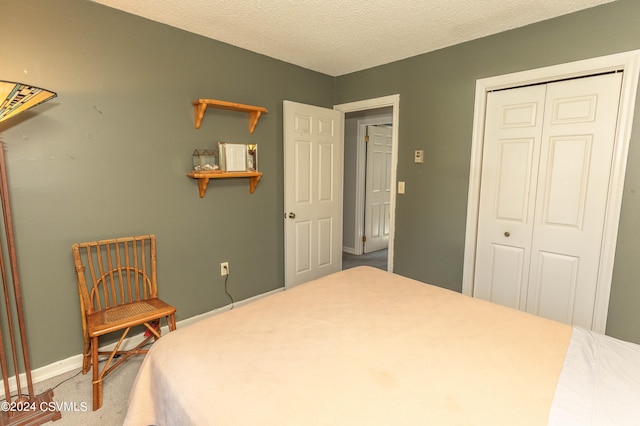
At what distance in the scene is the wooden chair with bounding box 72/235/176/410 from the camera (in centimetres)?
194

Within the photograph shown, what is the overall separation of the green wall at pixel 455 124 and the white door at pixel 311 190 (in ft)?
1.83

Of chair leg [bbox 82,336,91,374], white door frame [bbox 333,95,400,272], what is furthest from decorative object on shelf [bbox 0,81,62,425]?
white door frame [bbox 333,95,400,272]

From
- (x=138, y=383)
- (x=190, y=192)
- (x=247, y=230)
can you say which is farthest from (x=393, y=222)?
(x=138, y=383)

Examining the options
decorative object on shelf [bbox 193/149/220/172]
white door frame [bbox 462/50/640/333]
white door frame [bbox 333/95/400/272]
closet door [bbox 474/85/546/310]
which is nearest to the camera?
white door frame [bbox 462/50/640/333]

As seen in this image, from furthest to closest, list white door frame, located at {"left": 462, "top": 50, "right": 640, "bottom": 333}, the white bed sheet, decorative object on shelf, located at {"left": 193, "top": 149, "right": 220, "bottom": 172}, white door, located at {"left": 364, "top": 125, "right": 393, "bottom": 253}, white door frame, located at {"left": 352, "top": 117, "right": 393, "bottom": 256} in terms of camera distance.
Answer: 1. white door, located at {"left": 364, "top": 125, "right": 393, "bottom": 253}
2. white door frame, located at {"left": 352, "top": 117, "right": 393, "bottom": 256}
3. decorative object on shelf, located at {"left": 193, "top": 149, "right": 220, "bottom": 172}
4. white door frame, located at {"left": 462, "top": 50, "right": 640, "bottom": 333}
5. the white bed sheet

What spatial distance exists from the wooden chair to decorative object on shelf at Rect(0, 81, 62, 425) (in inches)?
10.9

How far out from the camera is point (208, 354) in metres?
1.29

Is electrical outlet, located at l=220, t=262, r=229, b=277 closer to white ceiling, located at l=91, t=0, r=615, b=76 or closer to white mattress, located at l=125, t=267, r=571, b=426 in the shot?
white mattress, located at l=125, t=267, r=571, b=426

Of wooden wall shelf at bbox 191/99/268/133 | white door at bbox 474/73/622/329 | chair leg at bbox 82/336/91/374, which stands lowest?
chair leg at bbox 82/336/91/374

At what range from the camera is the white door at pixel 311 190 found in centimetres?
326

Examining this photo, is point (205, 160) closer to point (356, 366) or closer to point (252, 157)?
point (252, 157)

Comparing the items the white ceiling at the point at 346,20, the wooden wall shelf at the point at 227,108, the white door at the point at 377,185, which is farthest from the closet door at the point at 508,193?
the white door at the point at 377,185

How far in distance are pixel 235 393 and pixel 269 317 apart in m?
0.55

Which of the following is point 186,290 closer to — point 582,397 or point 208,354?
point 208,354
